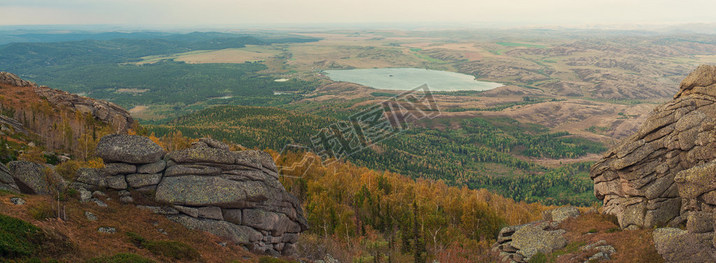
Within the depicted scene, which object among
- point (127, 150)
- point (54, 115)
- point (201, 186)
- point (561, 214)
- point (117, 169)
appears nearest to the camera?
point (117, 169)

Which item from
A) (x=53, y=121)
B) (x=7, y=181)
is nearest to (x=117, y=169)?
(x=7, y=181)

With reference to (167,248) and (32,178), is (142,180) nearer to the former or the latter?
(32,178)

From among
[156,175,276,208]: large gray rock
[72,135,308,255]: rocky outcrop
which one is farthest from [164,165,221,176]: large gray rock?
[156,175,276,208]: large gray rock

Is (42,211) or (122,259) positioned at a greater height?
(42,211)

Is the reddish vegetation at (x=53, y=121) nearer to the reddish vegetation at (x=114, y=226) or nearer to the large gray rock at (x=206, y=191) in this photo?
the large gray rock at (x=206, y=191)

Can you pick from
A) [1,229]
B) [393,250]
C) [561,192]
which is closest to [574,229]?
[393,250]

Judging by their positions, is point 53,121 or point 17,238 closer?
point 17,238

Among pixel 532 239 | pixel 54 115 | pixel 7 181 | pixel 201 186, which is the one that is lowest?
pixel 532 239
